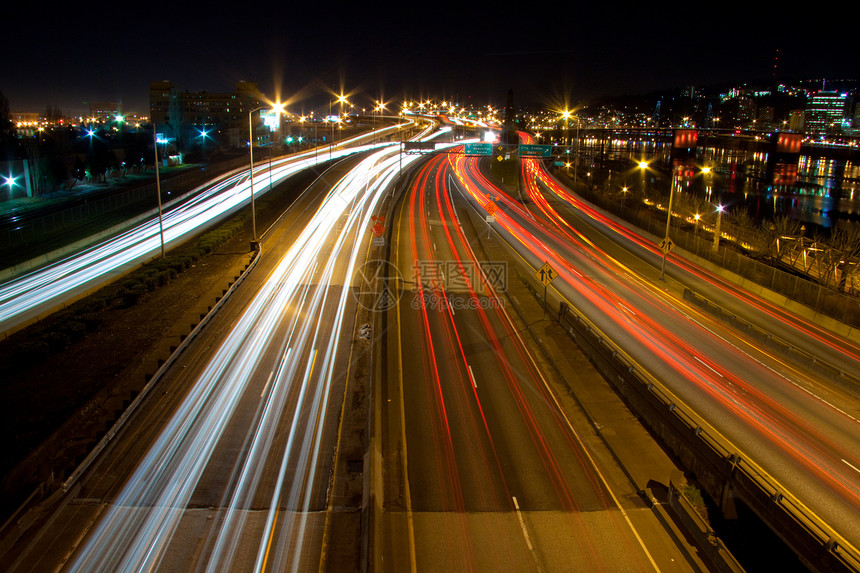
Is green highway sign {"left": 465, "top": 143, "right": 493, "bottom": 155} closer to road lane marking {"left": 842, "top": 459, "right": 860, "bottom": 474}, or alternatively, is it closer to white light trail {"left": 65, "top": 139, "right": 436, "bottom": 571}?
white light trail {"left": 65, "top": 139, "right": 436, "bottom": 571}

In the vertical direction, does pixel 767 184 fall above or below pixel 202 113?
below

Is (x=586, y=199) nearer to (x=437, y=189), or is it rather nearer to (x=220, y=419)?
(x=437, y=189)

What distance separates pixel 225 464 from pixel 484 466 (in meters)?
6.38

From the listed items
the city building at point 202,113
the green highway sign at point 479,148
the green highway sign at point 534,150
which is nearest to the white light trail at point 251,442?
the green highway sign at point 534,150

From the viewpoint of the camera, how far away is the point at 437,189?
59438 mm

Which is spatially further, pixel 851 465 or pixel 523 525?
pixel 851 465

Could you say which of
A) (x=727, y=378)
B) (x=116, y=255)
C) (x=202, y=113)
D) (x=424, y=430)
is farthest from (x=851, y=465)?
(x=202, y=113)

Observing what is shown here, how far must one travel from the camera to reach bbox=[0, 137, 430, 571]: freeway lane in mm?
10297

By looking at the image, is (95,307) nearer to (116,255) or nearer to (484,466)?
(116,255)

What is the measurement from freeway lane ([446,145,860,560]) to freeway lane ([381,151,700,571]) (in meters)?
3.99

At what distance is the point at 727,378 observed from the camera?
1825cm

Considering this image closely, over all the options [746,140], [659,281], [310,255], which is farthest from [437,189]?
[746,140]

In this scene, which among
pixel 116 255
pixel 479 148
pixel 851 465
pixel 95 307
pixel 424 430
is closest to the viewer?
pixel 851 465

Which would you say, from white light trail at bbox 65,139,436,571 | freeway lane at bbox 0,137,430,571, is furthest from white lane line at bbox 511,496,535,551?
white light trail at bbox 65,139,436,571
